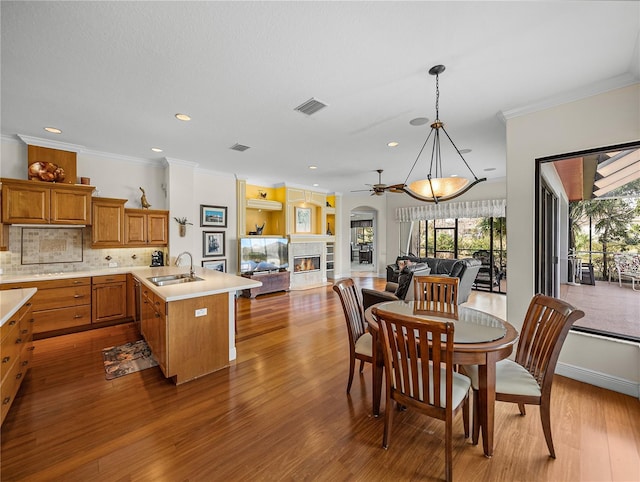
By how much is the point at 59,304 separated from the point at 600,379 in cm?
632

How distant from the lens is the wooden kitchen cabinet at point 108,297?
3986 mm

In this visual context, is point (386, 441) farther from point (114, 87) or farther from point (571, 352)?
point (114, 87)

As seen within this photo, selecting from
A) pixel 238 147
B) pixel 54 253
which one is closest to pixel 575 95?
pixel 238 147

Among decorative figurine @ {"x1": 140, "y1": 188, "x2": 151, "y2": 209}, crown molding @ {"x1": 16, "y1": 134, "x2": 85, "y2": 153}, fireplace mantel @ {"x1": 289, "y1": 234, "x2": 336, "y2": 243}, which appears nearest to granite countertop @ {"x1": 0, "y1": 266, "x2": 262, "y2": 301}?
decorative figurine @ {"x1": 140, "y1": 188, "x2": 151, "y2": 209}

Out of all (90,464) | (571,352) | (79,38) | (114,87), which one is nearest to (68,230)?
(114,87)

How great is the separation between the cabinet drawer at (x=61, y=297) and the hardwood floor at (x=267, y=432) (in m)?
0.94

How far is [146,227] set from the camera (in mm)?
4734

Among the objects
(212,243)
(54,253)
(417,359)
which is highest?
(212,243)

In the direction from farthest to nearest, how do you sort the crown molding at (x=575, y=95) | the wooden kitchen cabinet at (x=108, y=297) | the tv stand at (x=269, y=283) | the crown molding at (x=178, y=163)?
the tv stand at (x=269, y=283)
the crown molding at (x=178, y=163)
the wooden kitchen cabinet at (x=108, y=297)
the crown molding at (x=575, y=95)

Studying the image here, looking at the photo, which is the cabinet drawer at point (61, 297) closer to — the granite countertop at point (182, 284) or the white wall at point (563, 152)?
the granite countertop at point (182, 284)

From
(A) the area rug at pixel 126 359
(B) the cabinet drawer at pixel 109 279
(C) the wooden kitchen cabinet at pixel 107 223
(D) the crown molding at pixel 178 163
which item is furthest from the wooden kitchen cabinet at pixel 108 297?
(D) the crown molding at pixel 178 163

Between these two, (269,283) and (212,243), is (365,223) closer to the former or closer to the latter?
(269,283)

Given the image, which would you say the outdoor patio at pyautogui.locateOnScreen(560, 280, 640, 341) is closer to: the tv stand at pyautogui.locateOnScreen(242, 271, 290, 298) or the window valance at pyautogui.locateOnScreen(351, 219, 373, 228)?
the tv stand at pyautogui.locateOnScreen(242, 271, 290, 298)

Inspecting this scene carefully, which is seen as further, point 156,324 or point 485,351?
point 156,324
